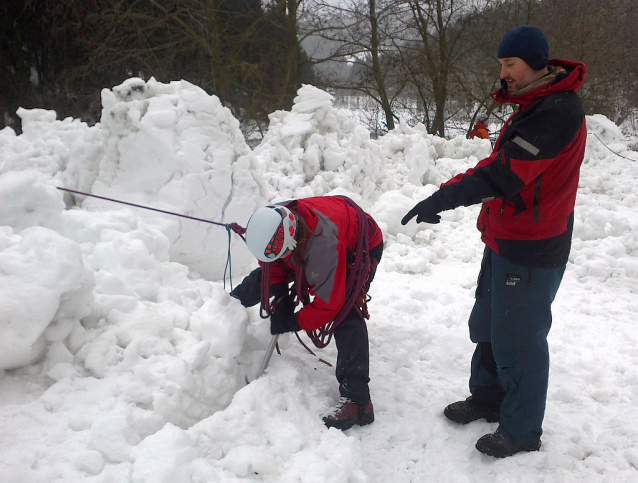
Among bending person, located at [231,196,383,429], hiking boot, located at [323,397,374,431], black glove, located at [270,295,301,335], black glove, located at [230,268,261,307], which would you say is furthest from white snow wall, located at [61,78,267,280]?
hiking boot, located at [323,397,374,431]

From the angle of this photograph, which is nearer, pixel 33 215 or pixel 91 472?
pixel 91 472

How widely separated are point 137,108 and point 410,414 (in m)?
3.10

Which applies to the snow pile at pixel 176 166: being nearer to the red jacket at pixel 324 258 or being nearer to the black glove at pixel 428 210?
the red jacket at pixel 324 258

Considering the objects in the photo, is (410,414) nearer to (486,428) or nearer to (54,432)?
(486,428)

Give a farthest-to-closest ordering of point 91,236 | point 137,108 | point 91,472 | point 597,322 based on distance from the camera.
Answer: point 137,108, point 597,322, point 91,236, point 91,472

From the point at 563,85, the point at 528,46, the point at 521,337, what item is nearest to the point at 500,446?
the point at 521,337

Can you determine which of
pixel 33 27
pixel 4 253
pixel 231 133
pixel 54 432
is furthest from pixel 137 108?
pixel 33 27

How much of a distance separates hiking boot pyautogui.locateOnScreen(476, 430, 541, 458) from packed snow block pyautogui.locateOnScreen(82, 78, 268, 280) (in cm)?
238

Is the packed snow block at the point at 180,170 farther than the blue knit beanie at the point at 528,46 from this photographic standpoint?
Yes

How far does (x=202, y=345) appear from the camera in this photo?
6.87ft

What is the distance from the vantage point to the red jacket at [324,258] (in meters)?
2.07

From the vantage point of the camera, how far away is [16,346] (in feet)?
5.48

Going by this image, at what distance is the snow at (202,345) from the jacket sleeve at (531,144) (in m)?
1.19

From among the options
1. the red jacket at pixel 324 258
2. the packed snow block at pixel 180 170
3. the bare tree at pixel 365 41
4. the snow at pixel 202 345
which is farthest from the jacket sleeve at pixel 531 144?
the bare tree at pixel 365 41
